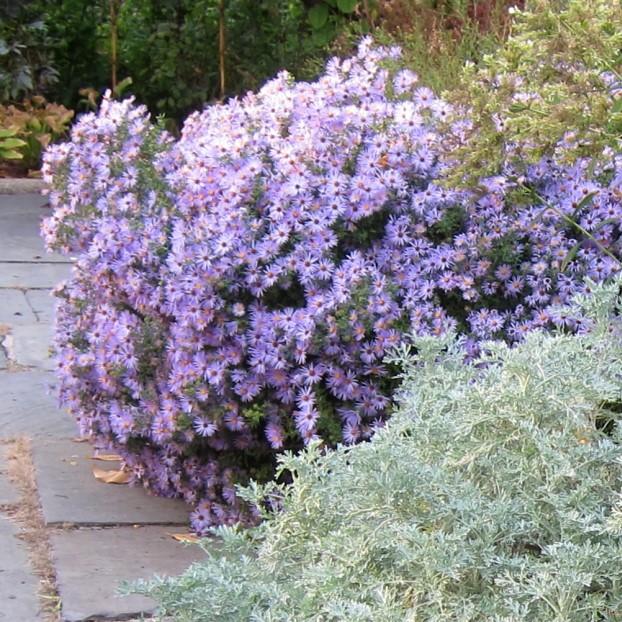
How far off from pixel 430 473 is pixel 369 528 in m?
0.15

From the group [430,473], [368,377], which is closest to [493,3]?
[368,377]

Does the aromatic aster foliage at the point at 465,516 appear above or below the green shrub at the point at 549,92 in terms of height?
below

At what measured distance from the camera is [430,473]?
217cm

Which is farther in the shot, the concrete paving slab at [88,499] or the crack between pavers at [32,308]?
the crack between pavers at [32,308]

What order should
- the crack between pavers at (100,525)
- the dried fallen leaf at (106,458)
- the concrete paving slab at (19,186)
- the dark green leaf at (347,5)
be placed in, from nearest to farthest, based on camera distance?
the crack between pavers at (100,525) < the dried fallen leaf at (106,458) < the concrete paving slab at (19,186) < the dark green leaf at (347,5)

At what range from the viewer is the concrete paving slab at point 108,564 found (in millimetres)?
3076

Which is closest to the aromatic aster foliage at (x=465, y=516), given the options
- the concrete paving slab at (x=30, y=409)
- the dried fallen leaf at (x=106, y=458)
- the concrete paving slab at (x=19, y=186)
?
the dried fallen leaf at (x=106, y=458)

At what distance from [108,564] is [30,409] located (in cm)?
133

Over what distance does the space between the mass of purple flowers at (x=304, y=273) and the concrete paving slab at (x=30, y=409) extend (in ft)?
2.35

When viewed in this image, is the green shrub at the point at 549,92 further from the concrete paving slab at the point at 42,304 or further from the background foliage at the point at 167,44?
the background foliage at the point at 167,44

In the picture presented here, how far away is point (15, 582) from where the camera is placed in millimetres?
→ 3199

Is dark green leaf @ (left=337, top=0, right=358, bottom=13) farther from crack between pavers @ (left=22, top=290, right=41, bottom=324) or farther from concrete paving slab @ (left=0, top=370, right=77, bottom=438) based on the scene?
Answer: concrete paving slab @ (left=0, top=370, right=77, bottom=438)

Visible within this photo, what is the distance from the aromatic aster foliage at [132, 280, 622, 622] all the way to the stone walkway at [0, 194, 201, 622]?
75 centimetres

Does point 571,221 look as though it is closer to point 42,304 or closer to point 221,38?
point 42,304
